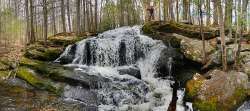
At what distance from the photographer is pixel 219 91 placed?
17.2 meters

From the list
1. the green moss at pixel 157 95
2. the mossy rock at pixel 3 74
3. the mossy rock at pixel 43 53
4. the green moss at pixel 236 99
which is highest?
the mossy rock at pixel 43 53

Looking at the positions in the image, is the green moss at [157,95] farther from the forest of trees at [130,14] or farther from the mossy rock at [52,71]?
the forest of trees at [130,14]

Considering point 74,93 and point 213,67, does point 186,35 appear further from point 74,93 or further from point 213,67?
point 74,93

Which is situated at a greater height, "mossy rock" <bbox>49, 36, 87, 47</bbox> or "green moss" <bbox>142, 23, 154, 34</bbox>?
"green moss" <bbox>142, 23, 154, 34</bbox>

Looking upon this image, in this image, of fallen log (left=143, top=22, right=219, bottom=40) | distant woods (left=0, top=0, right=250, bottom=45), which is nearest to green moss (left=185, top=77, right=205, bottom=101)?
distant woods (left=0, top=0, right=250, bottom=45)

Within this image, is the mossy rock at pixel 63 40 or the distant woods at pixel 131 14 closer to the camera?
the distant woods at pixel 131 14

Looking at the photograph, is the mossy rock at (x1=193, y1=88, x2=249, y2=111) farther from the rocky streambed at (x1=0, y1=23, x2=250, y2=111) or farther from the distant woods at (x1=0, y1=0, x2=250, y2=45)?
the distant woods at (x1=0, y1=0, x2=250, y2=45)

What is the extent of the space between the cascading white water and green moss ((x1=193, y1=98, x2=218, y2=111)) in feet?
→ 2.65

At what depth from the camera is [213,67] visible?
2108cm

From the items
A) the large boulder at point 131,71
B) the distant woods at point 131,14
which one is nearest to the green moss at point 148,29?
the distant woods at point 131,14

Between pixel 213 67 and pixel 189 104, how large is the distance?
424 centimetres

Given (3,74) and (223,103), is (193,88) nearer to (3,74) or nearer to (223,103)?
(223,103)

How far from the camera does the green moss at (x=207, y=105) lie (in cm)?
1653

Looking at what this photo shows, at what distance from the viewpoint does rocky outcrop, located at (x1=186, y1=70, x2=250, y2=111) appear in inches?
655
